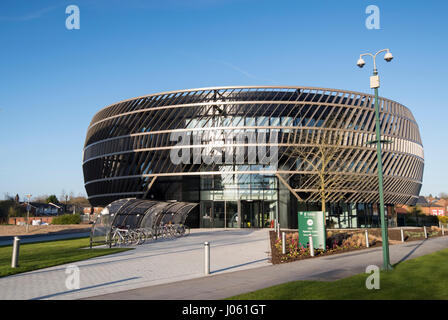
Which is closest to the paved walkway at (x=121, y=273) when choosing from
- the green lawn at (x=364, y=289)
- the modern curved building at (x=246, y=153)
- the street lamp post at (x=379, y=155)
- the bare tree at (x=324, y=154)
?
the green lawn at (x=364, y=289)

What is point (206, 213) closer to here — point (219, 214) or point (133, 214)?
point (219, 214)

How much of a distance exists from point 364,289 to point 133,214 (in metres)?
18.0

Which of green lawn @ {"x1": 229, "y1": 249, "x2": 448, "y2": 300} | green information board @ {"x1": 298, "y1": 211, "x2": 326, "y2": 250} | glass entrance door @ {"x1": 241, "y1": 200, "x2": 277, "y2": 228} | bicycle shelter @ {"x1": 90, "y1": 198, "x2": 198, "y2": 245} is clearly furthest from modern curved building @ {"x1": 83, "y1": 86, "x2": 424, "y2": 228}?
green lawn @ {"x1": 229, "y1": 249, "x2": 448, "y2": 300}

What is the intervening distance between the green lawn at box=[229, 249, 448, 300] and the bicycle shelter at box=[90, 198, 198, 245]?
1441 cm

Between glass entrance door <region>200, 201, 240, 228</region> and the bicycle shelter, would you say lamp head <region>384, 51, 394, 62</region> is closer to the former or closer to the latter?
the bicycle shelter

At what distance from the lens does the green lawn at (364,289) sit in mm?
7875

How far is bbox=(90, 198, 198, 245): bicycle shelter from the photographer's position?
22.2 metres

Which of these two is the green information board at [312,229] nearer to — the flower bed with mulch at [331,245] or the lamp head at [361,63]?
the flower bed with mulch at [331,245]

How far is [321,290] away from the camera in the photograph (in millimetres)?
8523

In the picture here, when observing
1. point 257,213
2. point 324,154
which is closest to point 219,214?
point 257,213

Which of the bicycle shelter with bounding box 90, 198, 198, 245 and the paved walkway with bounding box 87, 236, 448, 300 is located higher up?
the bicycle shelter with bounding box 90, 198, 198, 245
